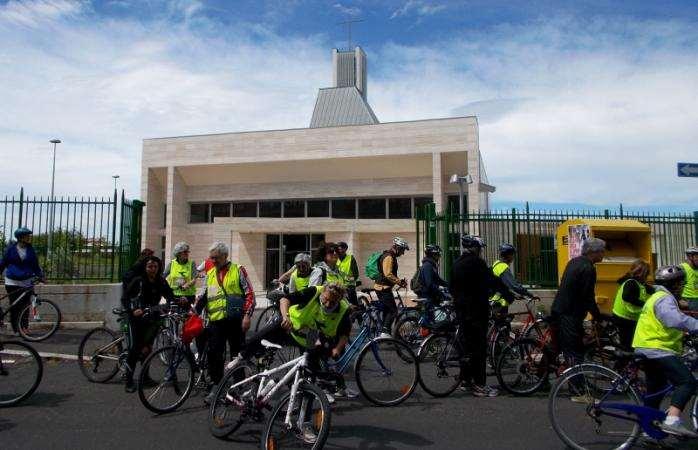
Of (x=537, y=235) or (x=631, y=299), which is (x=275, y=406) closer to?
(x=631, y=299)

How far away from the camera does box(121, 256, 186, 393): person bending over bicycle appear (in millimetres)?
6262

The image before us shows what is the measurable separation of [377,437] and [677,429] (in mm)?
2435

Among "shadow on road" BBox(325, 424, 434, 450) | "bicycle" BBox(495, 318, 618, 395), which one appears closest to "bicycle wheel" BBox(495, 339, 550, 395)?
"bicycle" BBox(495, 318, 618, 395)

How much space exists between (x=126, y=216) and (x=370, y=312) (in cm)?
582

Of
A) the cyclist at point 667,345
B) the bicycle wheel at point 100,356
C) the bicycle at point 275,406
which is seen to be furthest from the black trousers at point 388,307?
the cyclist at point 667,345

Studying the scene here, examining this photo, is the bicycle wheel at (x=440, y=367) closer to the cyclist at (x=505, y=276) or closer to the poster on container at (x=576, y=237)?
the cyclist at (x=505, y=276)

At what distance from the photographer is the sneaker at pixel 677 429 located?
13.5ft

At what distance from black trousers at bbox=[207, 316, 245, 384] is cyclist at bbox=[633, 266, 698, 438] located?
3939mm

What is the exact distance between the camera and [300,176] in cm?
2972

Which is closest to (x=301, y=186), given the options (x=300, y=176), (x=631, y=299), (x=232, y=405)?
(x=300, y=176)

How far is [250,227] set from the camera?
82.4 feet

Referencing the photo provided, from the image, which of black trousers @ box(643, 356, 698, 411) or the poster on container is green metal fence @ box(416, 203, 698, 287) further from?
black trousers @ box(643, 356, 698, 411)

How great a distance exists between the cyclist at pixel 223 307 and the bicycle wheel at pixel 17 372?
1.90 meters

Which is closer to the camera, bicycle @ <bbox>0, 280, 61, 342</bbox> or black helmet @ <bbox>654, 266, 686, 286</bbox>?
black helmet @ <bbox>654, 266, 686, 286</bbox>
